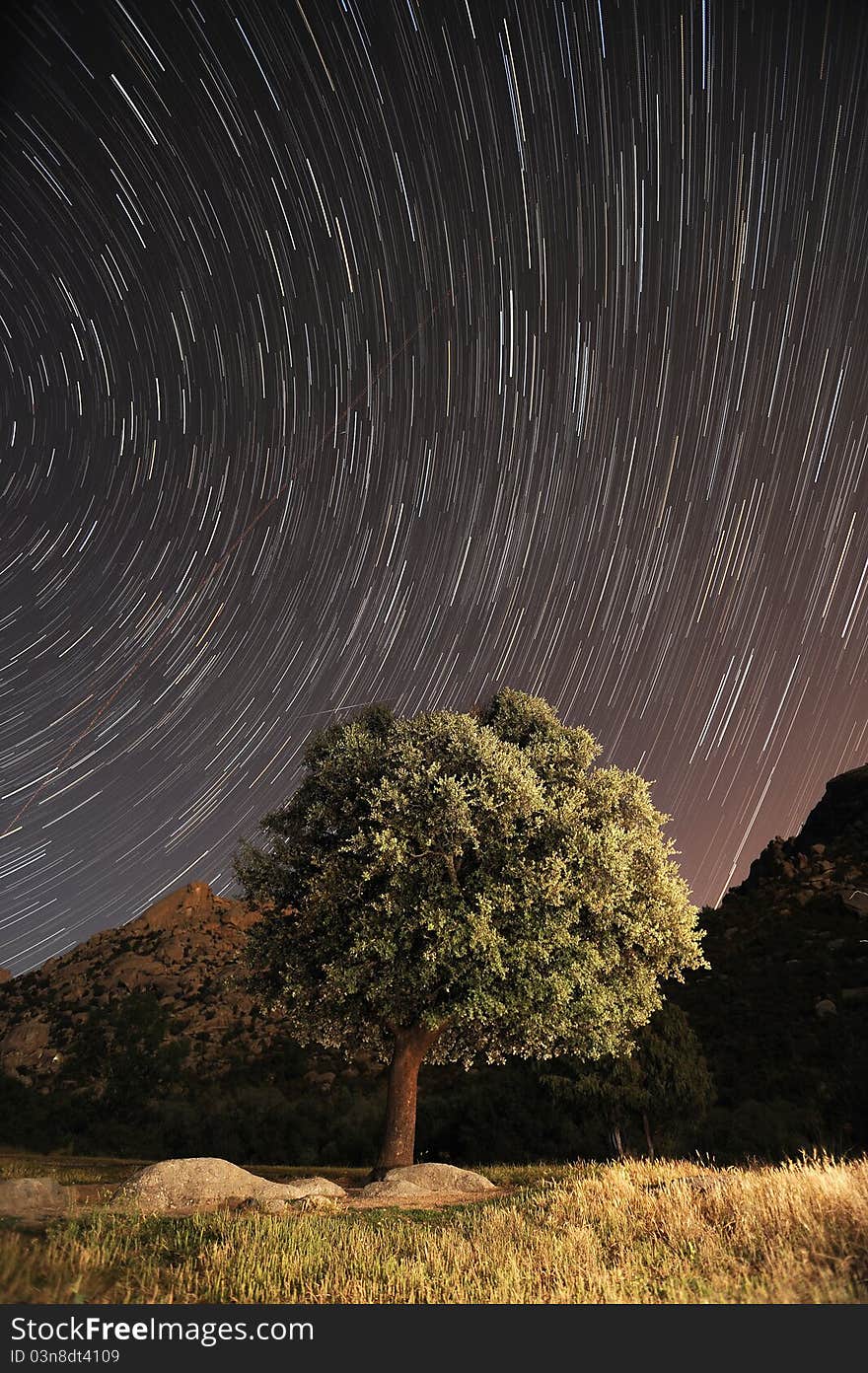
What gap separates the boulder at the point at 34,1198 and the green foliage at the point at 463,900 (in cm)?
741

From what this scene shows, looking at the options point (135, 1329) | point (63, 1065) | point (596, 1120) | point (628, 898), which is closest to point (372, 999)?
point (628, 898)

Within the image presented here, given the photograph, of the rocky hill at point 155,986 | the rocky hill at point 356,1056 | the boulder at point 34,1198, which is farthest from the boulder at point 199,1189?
the rocky hill at point 155,986

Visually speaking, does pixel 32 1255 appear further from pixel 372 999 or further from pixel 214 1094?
pixel 214 1094

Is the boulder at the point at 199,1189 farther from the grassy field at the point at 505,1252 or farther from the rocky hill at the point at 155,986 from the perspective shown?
the rocky hill at the point at 155,986

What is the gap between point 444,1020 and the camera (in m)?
20.3

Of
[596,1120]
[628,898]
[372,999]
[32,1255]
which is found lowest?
[32,1255]

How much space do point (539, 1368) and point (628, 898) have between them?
53.1 ft

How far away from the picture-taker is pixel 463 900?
65.6ft

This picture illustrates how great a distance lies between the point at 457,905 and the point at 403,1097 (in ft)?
19.4

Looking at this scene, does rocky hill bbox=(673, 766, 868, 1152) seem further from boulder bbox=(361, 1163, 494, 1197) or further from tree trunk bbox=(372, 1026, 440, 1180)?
boulder bbox=(361, 1163, 494, 1197)

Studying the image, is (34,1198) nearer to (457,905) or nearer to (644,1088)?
(457,905)

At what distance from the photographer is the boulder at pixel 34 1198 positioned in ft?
41.3

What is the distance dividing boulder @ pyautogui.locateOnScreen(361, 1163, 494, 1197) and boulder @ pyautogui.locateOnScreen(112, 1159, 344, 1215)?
0.95 metres

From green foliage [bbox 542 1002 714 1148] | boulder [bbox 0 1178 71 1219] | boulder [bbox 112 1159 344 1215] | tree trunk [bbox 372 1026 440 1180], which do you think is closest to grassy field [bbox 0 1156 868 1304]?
boulder [bbox 0 1178 71 1219]
